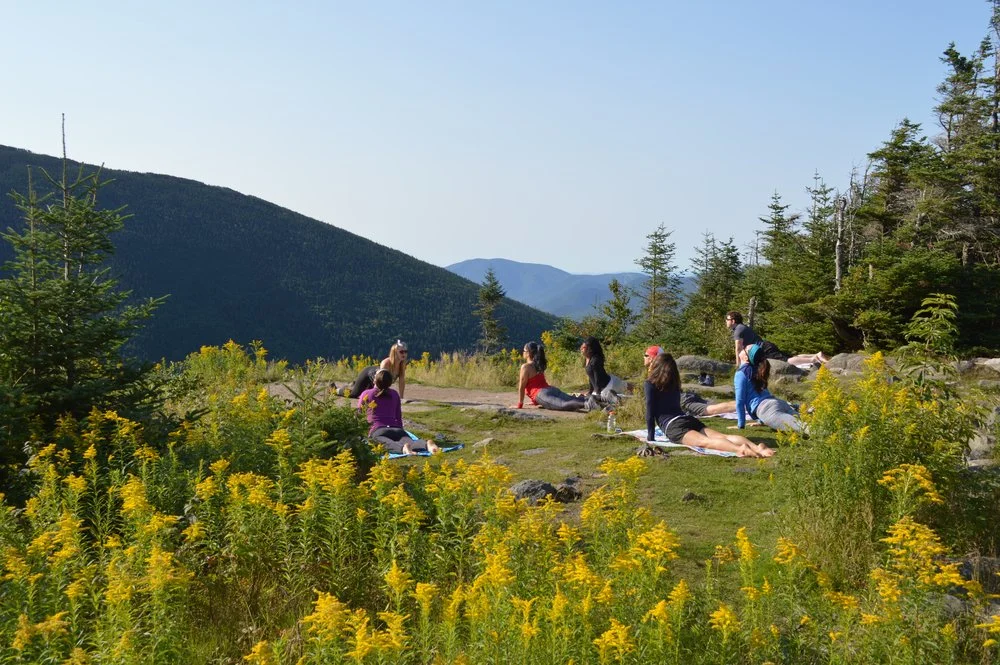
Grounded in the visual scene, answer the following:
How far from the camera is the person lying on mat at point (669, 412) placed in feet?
26.7

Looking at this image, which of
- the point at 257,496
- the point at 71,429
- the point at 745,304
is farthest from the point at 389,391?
the point at 745,304

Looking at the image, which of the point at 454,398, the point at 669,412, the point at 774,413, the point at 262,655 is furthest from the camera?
the point at 454,398

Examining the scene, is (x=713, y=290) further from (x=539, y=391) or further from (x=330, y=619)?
(x=330, y=619)

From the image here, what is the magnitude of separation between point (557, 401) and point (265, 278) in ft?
233

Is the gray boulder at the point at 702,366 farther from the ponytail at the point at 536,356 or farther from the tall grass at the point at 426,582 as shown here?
the tall grass at the point at 426,582

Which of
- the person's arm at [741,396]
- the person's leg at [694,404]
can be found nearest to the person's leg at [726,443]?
the person's arm at [741,396]

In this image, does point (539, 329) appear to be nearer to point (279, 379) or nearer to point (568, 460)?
point (279, 379)

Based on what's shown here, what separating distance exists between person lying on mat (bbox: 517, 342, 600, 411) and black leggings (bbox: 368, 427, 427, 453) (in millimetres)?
3174

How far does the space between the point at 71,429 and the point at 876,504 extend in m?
5.49

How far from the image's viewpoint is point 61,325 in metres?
6.25

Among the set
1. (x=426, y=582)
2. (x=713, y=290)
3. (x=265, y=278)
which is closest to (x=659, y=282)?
(x=713, y=290)

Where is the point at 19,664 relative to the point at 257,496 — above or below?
below

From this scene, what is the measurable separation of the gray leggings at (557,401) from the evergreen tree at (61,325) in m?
6.24

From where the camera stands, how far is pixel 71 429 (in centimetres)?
578
